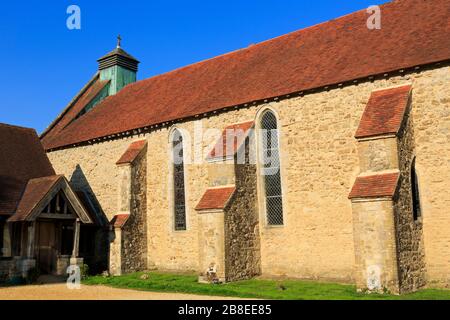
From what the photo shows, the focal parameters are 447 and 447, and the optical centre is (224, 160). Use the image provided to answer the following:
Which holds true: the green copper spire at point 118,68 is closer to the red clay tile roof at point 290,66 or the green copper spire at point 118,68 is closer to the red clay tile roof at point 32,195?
the red clay tile roof at point 290,66

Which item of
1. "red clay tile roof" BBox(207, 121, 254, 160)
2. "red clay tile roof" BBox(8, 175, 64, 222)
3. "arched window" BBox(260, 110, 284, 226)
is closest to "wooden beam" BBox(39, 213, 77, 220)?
"red clay tile roof" BBox(8, 175, 64, 222)

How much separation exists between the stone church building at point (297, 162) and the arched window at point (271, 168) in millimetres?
46

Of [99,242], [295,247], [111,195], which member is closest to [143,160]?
[111,195]

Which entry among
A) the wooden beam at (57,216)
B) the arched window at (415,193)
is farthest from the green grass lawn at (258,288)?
the wooden beam at (57,216)

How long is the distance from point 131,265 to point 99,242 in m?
3.06

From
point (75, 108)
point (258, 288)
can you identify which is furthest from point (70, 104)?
point (258, 288)

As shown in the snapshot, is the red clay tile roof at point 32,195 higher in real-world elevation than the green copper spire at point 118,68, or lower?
lower

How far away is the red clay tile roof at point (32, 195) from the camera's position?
16906 millimetres

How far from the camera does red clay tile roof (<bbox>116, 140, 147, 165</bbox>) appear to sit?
801 inches

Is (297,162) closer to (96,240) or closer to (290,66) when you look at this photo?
(290,66)

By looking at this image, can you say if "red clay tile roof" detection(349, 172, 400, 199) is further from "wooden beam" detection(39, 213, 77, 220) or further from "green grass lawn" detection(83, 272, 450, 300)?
"wooden beam" detection(39, 213, 77, 220)

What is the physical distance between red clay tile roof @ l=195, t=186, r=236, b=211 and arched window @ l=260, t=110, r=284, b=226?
157cm

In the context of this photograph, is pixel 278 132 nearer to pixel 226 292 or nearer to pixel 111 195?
pixel 226 292

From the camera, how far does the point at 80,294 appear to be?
1405 cm
